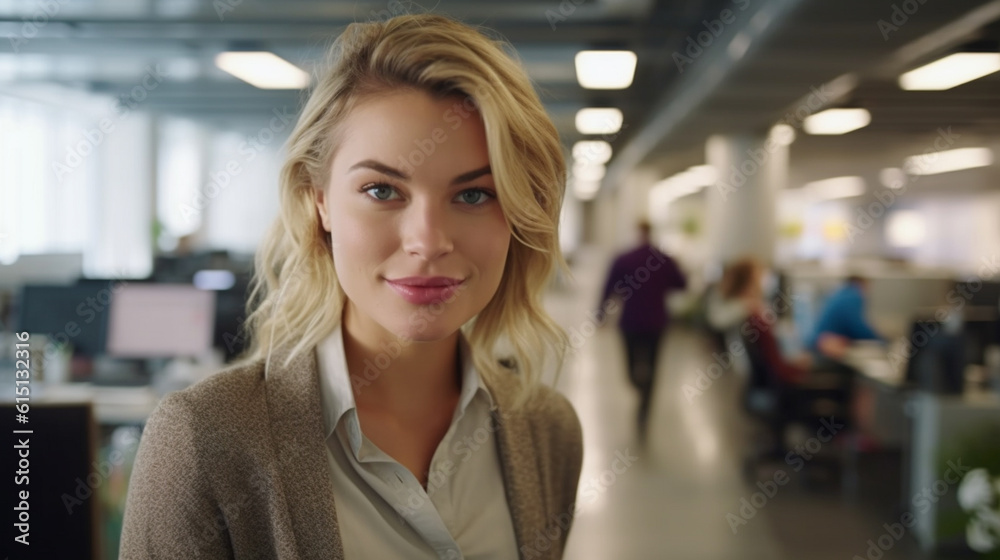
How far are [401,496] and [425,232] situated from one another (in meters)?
0.36

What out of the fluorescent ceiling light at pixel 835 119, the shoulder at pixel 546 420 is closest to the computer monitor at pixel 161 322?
the shoulder at pixel 546 420

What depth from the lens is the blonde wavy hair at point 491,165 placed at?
910 millimetres

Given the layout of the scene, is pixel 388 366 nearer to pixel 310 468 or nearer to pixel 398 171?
pixel 310 468

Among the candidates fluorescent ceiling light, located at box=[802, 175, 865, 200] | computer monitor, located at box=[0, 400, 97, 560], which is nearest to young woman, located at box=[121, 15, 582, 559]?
computer monitor, located at box=[0, 400, 97, 560]

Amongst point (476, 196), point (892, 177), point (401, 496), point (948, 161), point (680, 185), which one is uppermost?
point (680, 185)

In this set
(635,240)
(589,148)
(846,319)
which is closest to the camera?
(846,319)

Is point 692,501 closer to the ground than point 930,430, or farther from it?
closer to the ground

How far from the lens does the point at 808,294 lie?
26.4 feet

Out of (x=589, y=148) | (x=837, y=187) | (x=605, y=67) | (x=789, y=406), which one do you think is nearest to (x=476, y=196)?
(x=789, y=406)

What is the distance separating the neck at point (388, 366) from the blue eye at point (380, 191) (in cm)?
20

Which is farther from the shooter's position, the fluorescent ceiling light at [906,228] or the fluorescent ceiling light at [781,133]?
the fluorescent ceiling light at [906,228]

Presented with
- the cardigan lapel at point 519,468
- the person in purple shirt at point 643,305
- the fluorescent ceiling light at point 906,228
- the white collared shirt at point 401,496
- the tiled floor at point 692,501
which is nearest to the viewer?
the white collared shirt at point 401,496

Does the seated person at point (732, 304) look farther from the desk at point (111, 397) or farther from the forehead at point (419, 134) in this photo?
the forehead at point (419, 134)

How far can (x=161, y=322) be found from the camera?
3.87m
